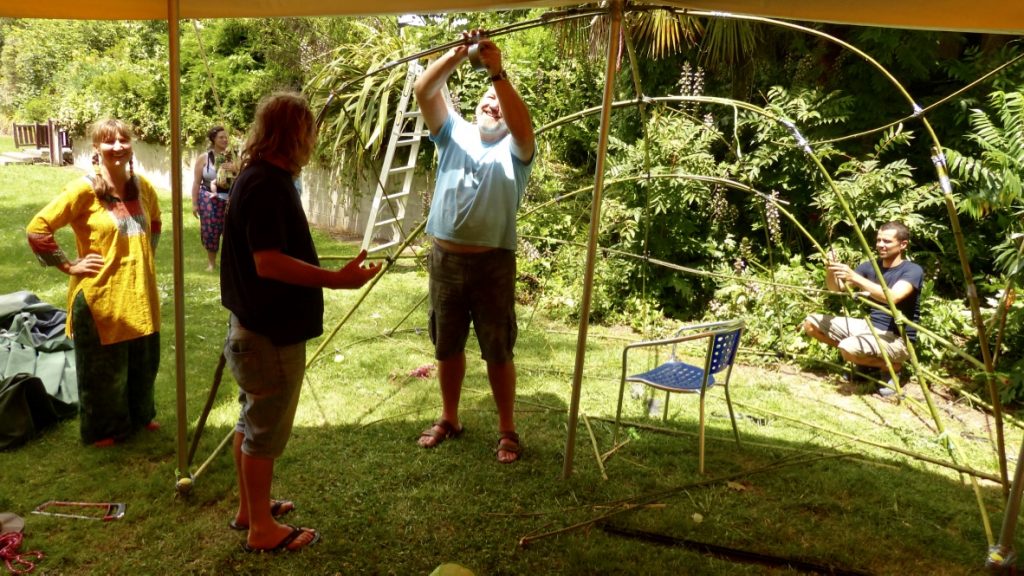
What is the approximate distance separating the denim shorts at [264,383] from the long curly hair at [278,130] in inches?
22.5

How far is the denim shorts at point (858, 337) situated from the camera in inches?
177

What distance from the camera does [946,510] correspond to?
2992 millimetres

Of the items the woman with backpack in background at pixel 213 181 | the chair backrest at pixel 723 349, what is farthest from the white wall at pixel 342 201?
the chair backrest at pixel 723 349

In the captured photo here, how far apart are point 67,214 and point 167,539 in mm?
1520

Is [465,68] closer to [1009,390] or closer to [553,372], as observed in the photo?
[553,372]

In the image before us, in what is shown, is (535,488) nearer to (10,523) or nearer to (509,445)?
(509,445)

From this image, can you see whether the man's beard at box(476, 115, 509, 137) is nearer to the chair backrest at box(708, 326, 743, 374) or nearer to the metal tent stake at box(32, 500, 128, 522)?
the chair backrest at box(708, 326, 743, 374)

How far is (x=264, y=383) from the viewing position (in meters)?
2.28

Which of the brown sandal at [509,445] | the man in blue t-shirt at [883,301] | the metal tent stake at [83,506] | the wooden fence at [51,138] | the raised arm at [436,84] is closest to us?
the metal tent stake at [83,506]

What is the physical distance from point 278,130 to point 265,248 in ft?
1.31

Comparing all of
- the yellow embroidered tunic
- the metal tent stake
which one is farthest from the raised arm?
the metal tent stake

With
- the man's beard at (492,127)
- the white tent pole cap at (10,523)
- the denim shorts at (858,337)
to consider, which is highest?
the man's beard at (492,127)

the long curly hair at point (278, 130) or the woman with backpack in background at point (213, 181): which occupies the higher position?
the long curly hair at point (278, 130)

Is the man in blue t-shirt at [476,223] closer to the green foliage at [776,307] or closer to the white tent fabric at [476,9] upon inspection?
the white tent fabric at [476,9]
